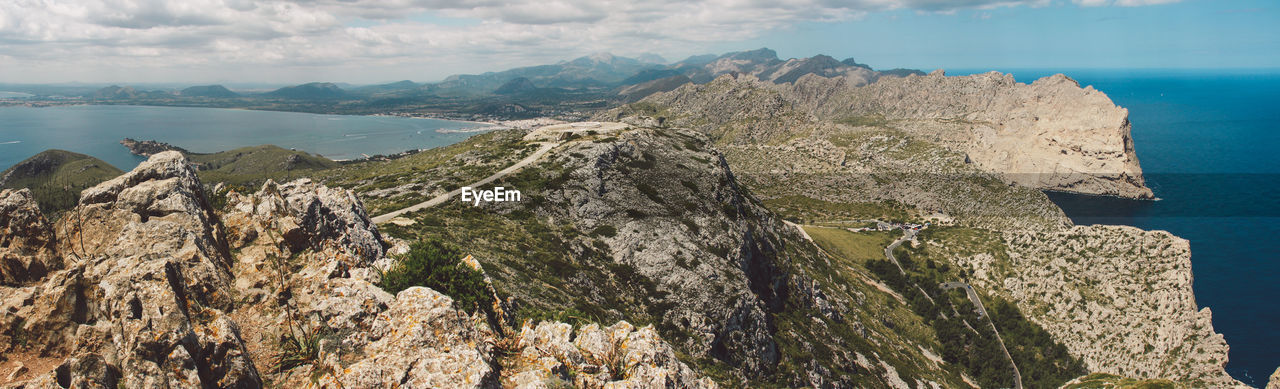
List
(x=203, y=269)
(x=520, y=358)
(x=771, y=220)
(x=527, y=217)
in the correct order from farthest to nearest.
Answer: (x=771, y=220) < (x=527, y=217) < (x=520, y=358) < (x=203, y=269)

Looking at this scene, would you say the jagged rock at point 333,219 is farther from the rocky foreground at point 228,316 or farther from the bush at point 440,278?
the bush at point 440,278

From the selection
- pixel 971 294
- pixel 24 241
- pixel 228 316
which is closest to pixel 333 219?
pixel 24 241

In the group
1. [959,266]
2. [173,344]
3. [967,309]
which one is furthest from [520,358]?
[959,266]

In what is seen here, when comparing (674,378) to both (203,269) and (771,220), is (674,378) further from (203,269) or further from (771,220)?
(771,220)

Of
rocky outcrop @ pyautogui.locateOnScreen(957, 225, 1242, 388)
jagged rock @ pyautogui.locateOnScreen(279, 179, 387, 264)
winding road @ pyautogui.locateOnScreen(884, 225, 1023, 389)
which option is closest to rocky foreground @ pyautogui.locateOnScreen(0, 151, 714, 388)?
jagged rock @ pyautogui.locateOnScreen(279, 179, 387, 264)

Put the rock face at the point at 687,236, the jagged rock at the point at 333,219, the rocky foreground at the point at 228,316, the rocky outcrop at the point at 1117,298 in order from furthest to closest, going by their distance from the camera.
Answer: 1. the rocky outcrop at the point at 1117,298
2. the rock face at the point at 687,236
3. the jagged rock at the point at 333,219
4. the rocky foreground at the point at 228,316

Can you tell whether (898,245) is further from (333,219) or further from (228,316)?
(228,316)

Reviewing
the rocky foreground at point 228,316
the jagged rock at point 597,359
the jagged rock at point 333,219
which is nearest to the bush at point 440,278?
the rocky foreground at point 228,316
